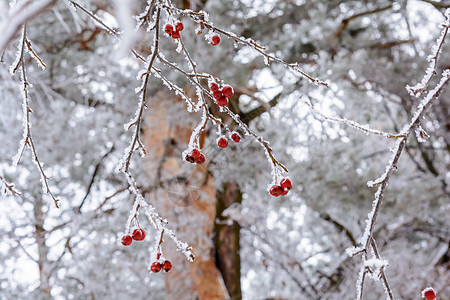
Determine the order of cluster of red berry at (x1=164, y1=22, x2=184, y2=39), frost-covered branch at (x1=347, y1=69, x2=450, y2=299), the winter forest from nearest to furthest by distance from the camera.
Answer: frost-covered branch at (x1=347, y1=69, x2=450, y2=299), cluster of red berry at (x1=164, y1=22, x2=184, y2=39), the winter forest

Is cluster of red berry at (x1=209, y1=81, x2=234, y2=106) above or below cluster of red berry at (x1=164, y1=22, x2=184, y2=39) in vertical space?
below

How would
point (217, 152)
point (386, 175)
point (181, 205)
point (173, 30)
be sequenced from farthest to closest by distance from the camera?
point (181, 205)
point (217, 152)
point (173, 30)
point (386, 175)

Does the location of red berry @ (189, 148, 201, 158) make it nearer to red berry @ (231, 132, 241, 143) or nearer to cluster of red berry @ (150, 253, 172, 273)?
red berry @ (231, 132, 241, 143)

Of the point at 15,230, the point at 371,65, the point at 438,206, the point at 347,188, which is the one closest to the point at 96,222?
the point at 15,230

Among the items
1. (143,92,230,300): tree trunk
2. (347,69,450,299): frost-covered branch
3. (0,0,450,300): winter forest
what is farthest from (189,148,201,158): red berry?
(143,92,230,300): tree trunk

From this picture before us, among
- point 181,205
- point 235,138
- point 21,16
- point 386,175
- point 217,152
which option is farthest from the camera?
point 181,205

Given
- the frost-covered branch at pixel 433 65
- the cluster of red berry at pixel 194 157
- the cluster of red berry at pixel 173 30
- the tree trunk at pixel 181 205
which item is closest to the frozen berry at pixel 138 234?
the cluster of red berry at pixel 194 157

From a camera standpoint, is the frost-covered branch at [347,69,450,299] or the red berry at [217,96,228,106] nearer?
the frost-covered branch at [347,69,450,299]

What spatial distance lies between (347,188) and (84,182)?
2217mm

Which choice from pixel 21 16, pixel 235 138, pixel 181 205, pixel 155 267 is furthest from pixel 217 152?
pixel 21 16

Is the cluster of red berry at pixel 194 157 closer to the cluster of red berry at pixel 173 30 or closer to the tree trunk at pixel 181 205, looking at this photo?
the cluster of red berry at pixel 173 30

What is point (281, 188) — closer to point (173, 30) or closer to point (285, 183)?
point (285, 183)

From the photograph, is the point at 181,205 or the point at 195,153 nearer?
the point at 195,153

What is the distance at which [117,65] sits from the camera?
382cm
